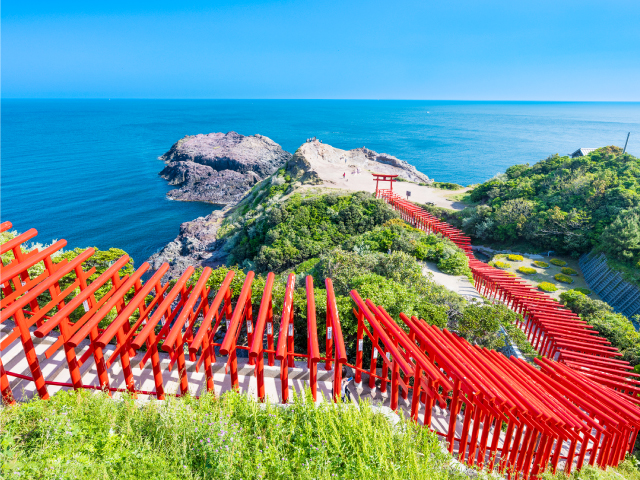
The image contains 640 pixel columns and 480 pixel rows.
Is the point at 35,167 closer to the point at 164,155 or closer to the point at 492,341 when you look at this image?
the point at 164,155

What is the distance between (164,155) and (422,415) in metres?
101

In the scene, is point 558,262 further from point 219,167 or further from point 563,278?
point 219,167

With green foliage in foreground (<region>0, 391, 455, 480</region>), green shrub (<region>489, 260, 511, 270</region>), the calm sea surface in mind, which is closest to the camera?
green foliage in foreground (<region>0, 391, 455, 480</region>)

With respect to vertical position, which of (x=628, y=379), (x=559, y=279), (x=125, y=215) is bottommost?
(x=125, y=215)

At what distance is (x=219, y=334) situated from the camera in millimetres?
15031

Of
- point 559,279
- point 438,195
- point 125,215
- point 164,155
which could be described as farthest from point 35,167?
point 559,279

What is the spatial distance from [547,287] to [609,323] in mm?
6959

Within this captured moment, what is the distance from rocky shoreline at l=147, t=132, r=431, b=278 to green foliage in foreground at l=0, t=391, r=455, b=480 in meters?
28.5

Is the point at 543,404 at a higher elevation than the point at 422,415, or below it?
higher

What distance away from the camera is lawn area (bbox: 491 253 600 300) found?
23.1m

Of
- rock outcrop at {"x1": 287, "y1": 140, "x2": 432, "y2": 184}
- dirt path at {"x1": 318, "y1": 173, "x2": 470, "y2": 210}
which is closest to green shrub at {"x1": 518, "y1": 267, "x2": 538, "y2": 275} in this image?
dirt path at {"x1": 318, "y1": 173, "x2": 470, "y2": 210}

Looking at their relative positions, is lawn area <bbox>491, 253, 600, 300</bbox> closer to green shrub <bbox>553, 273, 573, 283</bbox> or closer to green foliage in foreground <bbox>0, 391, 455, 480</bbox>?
green shrub <bbox>553, 273, 573, 283</bbox>

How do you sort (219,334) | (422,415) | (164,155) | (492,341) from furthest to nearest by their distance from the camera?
(164,155)
(219,334)
(492,341)
(422,415)

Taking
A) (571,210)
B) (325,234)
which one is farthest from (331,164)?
(571,210)
